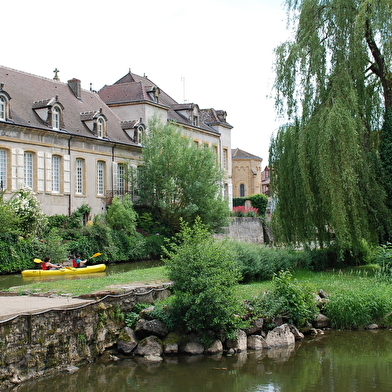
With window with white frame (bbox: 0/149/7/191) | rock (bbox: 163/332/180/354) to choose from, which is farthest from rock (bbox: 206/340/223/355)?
window with white frame (bbox: 0/149/7/191)

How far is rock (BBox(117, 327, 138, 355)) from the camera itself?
427 inches

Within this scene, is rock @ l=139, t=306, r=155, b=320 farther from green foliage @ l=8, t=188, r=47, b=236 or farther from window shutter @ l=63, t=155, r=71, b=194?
window shutter @ l=63, t=155, r=71, b=194

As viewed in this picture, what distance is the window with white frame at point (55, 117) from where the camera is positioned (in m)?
27.0

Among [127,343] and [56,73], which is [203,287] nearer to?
[127,343]

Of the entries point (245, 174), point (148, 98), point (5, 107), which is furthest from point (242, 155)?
point (5, 107)

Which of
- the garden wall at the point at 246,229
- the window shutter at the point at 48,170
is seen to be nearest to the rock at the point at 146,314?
the window shutter at the point at 48,170

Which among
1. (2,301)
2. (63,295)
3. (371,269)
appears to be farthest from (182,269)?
(371,269)

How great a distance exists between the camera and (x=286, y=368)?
33.6 ft

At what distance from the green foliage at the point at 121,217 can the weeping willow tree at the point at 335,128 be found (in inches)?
451

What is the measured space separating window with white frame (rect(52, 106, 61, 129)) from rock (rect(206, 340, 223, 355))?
61.6 feet

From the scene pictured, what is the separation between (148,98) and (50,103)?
9377mm

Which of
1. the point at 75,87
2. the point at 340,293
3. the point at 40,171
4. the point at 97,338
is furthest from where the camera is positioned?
the point at 75,87

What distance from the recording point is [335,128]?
15875 millimetres

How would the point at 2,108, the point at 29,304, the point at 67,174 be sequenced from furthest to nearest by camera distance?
1. the point at 67,174
2. the point at 2,108
3. the point at 29,304
